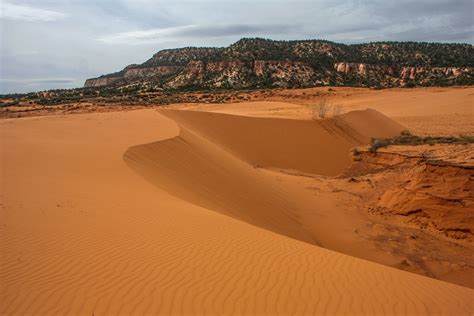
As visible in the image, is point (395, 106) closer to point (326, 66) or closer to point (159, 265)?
point (326, 66)

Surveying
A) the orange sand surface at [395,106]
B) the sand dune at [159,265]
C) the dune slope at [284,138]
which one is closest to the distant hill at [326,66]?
the orange sand surface at [395,106]

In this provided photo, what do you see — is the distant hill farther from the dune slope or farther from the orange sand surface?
the dune slope

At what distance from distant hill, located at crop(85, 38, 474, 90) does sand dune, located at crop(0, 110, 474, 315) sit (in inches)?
2080

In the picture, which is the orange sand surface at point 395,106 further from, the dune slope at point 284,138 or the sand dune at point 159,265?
the sand dune at point 159,265

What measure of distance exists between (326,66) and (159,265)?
217ft

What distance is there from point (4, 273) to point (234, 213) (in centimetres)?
539

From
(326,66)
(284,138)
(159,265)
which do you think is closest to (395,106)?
(284,138)

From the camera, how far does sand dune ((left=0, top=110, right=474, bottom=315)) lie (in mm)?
4270

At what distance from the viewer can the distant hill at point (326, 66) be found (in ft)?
199

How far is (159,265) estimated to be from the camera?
5.13m

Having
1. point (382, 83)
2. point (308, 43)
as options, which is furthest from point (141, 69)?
point (382, 83)

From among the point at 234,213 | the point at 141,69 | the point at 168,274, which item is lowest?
the point at 234,213

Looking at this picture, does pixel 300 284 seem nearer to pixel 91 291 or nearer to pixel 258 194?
pixel 91 291

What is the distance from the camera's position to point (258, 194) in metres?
11.7
